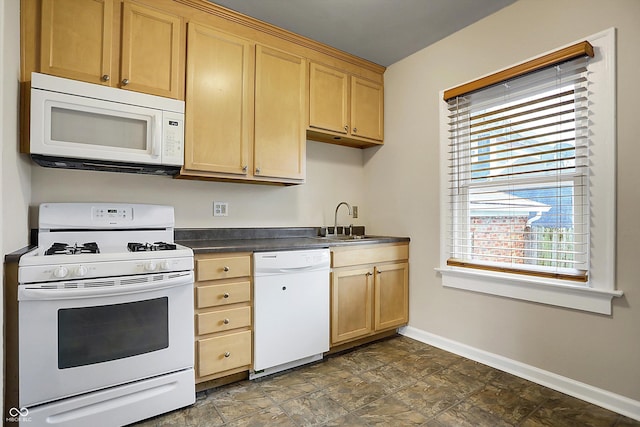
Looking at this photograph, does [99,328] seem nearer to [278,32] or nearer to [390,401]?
[390,401]

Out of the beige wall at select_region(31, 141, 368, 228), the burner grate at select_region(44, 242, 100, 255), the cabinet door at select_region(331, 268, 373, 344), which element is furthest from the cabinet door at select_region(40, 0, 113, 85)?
the cabinet door at select_region(331, 268, 373, 344)

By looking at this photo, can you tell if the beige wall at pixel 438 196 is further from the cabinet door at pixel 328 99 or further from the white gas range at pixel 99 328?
the white gas range at pixel 99 328

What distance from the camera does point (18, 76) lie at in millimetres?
1704

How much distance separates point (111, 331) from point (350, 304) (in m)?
1.58

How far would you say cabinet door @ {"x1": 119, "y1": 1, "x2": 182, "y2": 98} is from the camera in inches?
77.1

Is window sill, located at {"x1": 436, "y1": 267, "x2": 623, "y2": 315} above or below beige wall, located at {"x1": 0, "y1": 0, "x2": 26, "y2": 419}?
below

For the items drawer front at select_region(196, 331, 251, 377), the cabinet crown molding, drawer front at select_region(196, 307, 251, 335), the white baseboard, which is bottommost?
the white baseboard

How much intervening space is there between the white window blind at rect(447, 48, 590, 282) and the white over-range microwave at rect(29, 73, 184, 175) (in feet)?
6.83

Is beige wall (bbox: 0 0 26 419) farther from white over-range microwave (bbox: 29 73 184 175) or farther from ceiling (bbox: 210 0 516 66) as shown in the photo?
ceiling (bbox: 210 0 516 66)

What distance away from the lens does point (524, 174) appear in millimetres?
2199

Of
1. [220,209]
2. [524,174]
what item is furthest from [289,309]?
[524,174]

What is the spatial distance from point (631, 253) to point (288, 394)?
2053 millimetres

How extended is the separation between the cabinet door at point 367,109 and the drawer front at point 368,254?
3.43ft

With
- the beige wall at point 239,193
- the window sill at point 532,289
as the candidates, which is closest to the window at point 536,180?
the window sill at point 532,289
